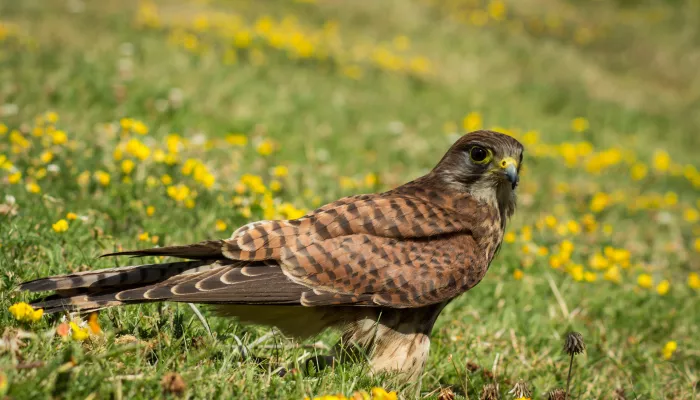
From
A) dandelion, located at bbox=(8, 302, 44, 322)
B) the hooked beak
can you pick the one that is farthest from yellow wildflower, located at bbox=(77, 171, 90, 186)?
the hooked beak

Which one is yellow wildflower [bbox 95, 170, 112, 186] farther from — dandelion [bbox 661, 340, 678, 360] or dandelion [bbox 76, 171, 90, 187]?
dandelion [bbox 661, 340, 678, 360]

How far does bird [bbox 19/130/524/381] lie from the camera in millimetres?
3473

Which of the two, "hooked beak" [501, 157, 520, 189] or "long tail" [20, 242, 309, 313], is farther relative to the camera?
"hooked beak" [501, 157, 520, 189]

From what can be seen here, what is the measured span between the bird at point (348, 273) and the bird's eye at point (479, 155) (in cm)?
8

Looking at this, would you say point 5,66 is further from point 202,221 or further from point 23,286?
point 23,286

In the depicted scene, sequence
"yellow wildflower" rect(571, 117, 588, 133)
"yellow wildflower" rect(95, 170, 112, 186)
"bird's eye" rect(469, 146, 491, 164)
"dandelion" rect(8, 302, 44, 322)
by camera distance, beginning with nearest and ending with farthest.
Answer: "dandelion" rect(8, 302, 44, 322) → "bird's eye" rect(469, 146, 491, 164) → "yellow wildflower" rect(95, 170, 112, 186) → "yellow wildflower" rect(571, 117, 588, 133)

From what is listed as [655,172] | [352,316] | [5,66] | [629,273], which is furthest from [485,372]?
[655,172]

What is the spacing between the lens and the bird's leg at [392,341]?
3.84 m

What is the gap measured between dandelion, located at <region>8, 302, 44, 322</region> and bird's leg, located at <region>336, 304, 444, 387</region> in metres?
1.45

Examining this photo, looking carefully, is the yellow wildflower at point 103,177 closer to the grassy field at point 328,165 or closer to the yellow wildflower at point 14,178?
the grassy field at point 328,165

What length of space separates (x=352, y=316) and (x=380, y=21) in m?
13.2

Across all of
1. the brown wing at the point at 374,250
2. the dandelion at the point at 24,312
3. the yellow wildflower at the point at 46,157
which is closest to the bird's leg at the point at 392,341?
the brown wing at the point at 374,250

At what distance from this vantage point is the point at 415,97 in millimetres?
11883

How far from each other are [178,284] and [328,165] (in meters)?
4.69
